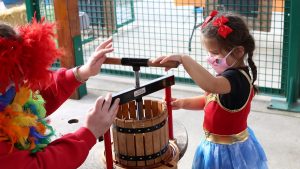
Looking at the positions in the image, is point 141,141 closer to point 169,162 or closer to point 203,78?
point 169,162

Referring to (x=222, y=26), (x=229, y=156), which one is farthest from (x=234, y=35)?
(x=229, y=156)

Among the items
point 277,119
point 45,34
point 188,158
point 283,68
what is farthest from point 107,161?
point 283,68

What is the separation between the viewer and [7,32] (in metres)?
1.38

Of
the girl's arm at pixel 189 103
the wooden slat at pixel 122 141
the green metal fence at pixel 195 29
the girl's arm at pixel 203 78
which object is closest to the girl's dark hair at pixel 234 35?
the girl's arm at pixel 203 78

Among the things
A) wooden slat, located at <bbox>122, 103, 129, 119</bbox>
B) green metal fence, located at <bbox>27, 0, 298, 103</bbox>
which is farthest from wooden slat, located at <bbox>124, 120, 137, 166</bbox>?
green metal fence, located at <bbox>27, 0, 298, 103</bbox>

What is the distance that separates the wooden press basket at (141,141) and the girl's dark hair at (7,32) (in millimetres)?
512

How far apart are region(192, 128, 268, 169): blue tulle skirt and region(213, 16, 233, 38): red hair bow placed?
0.57 meters

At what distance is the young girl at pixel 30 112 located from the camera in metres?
1.33

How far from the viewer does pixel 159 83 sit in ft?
5.62

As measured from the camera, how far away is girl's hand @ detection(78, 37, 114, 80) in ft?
5.87

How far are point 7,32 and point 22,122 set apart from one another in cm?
31

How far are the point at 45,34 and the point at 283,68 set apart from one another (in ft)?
10.5

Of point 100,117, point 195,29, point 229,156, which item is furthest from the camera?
point 195,29

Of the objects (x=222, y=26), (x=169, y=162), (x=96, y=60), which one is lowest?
(x=169, y=162)
